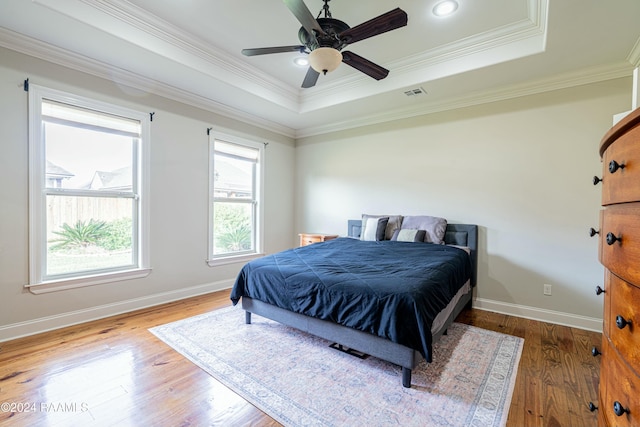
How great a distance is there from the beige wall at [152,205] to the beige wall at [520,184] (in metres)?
2.37

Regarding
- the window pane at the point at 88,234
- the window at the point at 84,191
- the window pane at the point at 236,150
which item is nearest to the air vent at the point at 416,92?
the window pane at the point at 236,150

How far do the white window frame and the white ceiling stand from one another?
55cm

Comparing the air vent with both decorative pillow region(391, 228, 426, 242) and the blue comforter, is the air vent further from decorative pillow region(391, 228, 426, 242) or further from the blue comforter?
the blue comforter

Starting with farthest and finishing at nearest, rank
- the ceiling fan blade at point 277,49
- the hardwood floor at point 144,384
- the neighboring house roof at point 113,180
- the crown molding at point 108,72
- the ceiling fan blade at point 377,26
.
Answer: the neighboring house roof at point 113,180, the crown molding at point 108,72, the ceiling fan blade at point 277,49, the ceiling fan blade at point 377,26, the hardwood floor at point 144,384

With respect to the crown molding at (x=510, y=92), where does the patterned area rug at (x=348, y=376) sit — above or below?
below

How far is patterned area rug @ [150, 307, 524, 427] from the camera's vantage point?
64.2 inches

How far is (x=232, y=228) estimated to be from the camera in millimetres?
4426

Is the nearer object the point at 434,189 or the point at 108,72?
the point at 108,72

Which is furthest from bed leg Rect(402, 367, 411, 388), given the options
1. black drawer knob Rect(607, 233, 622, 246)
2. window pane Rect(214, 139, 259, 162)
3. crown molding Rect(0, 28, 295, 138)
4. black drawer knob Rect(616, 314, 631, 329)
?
crown molding Rect(0, 28, 295, 138)

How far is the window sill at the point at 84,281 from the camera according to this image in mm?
2646

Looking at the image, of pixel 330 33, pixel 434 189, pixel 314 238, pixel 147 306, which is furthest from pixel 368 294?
pixel 147 306

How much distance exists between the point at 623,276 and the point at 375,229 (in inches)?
120

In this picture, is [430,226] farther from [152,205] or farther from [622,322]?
[152,205]

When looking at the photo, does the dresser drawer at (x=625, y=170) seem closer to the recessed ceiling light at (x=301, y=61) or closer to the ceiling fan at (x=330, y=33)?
the ceiling fan at (x=330, y=33)
